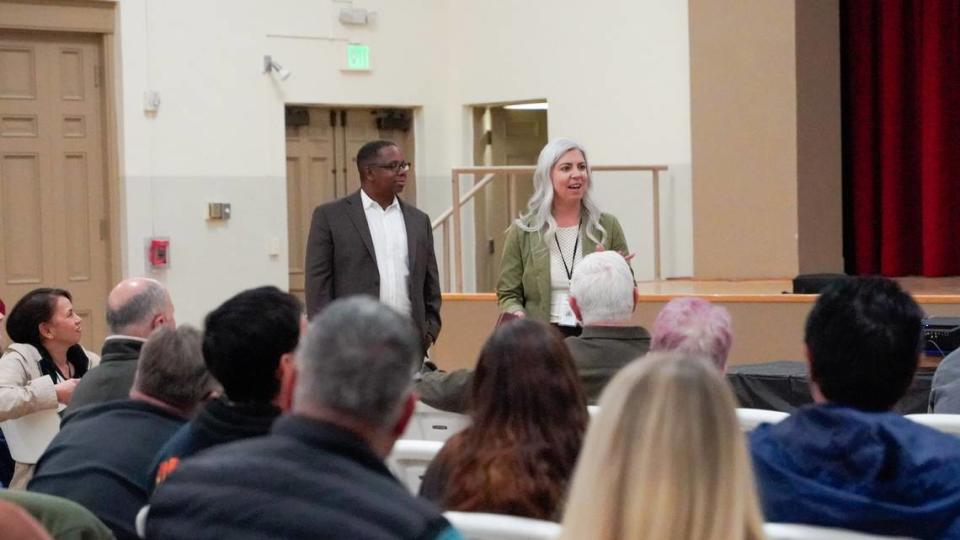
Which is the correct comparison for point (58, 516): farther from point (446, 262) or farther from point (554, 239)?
point (446, 262)

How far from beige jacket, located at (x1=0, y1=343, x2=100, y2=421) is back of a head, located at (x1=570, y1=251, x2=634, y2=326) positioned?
1.76 metres

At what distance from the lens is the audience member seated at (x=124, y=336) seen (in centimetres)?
344

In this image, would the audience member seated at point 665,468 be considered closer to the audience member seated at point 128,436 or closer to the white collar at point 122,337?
the audience member seated at point 128,436

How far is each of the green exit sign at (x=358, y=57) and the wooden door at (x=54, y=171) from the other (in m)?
1.69

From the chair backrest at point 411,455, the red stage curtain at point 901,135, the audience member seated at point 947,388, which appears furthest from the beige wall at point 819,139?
the chair backrest at point 411,455

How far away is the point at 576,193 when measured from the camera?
4.79m

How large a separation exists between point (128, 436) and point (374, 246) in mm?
2521

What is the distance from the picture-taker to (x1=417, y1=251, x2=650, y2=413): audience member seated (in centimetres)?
338

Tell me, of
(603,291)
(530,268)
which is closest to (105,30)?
(530,268)

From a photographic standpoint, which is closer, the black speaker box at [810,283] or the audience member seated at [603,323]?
the audience member seated at [603,323]

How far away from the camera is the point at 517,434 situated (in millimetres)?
2426

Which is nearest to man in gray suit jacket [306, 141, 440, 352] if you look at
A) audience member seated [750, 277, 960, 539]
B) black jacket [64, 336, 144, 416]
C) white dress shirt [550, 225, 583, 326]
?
white dress shirt [550, 225, 583, 326]

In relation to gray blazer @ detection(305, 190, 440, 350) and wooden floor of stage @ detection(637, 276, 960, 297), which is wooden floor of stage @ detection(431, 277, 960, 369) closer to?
wooden floor of stage @ detection(637, 276, 960, 297)

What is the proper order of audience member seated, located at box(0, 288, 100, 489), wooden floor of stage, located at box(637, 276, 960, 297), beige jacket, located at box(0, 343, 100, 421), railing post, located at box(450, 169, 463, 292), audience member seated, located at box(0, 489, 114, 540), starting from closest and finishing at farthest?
audience member seated, located at box(0, 489, 114, 540)
beige jacket, located at box(0, 343, 100, 421)
audience member seated, located at box(0, 288, 100, 489)
wooden floor of stage, located at box(637, 276, 960, 297)
railing post, located at box(450, 169, 463, 292)
